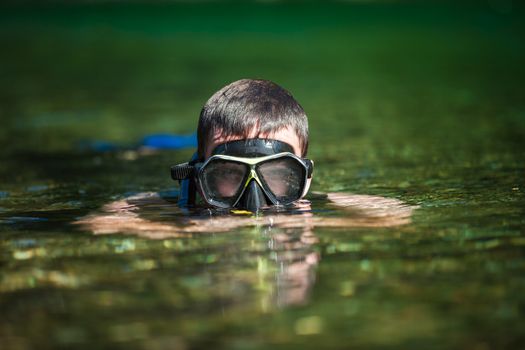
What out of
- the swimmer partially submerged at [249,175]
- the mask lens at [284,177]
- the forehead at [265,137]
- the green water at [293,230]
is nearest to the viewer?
the green water at [293,230]

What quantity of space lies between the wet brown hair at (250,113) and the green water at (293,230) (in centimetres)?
42

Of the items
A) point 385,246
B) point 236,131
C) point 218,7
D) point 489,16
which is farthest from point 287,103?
point 218,7

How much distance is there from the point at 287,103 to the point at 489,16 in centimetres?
1777

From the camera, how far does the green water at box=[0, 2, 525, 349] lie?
213 centimetres

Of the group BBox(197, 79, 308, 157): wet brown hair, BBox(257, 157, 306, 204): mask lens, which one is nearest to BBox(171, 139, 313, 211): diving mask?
BBox(257, 157, 306, 204): mask lens

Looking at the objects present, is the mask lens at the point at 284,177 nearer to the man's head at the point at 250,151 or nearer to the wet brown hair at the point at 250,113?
the man's head at the point at 250,151

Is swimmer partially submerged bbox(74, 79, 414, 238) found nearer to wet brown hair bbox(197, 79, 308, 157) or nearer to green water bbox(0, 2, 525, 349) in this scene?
wet brown hair bbox(197, 79, 308, 157)

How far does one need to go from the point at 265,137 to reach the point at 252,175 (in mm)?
293

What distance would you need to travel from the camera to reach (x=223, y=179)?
11.8 feet

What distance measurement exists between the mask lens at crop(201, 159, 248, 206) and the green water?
31 cm

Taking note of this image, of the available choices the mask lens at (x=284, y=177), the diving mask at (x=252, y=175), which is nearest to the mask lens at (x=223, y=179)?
the diving mask at (x=252, y=175)

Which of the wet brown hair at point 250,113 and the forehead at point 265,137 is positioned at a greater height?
the wet brown hair at point 250,113

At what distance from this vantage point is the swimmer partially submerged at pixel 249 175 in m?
3.48

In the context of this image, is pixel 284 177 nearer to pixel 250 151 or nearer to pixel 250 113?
pixel 250 151
